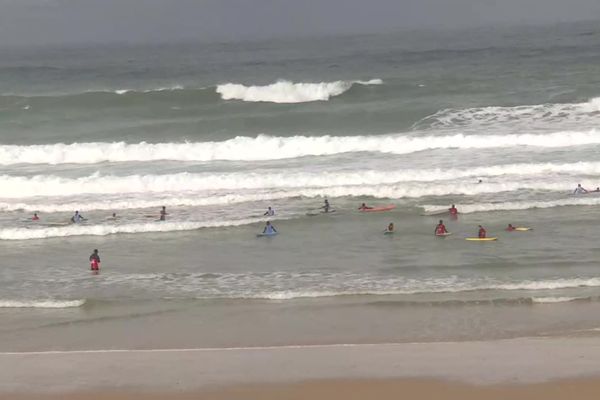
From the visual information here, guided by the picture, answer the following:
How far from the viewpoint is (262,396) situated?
1009cm

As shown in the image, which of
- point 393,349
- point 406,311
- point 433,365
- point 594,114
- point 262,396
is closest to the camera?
point 262,396

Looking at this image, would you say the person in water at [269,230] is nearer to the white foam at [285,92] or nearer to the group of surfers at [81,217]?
the group of surfers at [81,217]

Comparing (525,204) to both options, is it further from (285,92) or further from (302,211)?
(285,92)

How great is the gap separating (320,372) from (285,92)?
33.5 metres

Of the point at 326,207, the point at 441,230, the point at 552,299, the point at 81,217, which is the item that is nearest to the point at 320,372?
the point at 552,299

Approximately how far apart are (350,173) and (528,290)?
1096 centimetres

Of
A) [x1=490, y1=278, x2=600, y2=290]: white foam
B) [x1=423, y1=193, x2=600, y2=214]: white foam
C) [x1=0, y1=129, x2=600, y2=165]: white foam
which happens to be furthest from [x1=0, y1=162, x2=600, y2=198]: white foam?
[x1=490, y1=278, x2=600, y2=290]: white foam

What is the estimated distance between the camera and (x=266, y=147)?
2966cm

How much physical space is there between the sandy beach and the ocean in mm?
579

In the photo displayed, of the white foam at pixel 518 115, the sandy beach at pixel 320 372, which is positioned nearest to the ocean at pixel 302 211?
the white foam at pixel 518 115

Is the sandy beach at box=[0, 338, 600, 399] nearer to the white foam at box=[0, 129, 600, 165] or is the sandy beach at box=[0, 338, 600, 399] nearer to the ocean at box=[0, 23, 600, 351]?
the ocean at box=[0, 23, 600, 351]

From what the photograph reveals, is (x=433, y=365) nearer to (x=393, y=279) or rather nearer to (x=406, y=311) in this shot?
(x=406, y=311)

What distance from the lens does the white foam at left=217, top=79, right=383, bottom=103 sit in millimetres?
41875

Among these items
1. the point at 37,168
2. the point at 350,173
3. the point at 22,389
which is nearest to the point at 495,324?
the point at 22,389
